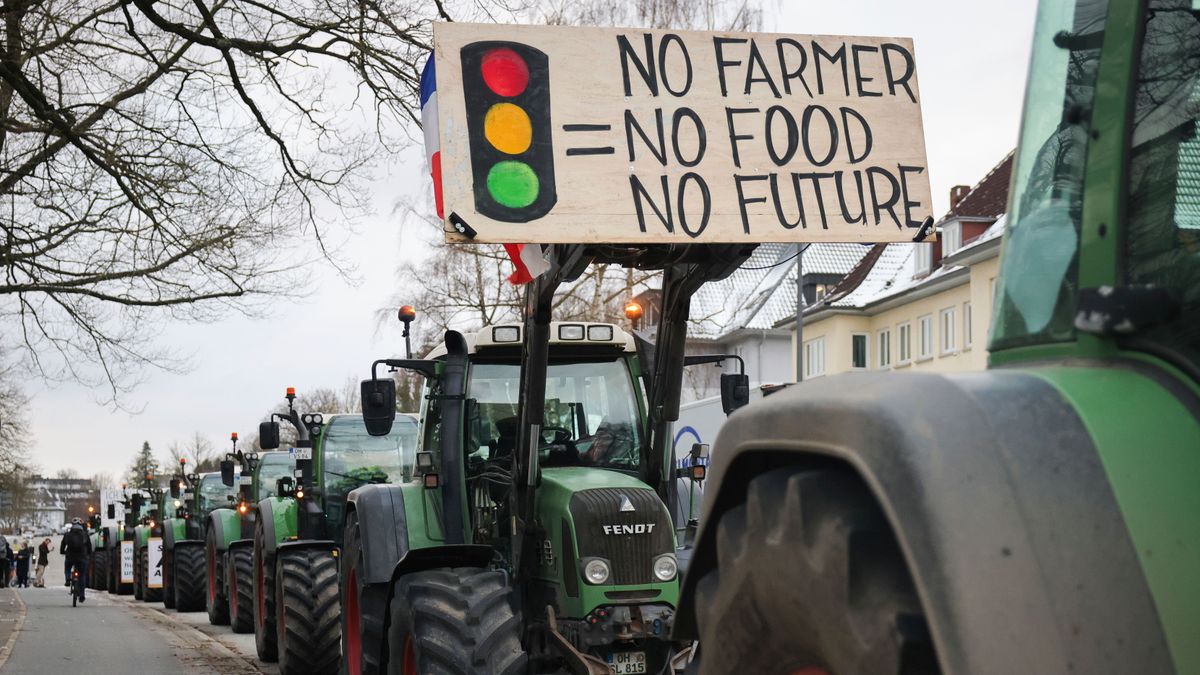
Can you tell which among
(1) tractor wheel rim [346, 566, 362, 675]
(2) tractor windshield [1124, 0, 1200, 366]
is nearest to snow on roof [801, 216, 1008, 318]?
(1) tractor wheel rim [346, 566, 362, 675]

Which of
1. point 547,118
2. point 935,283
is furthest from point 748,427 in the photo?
point 935,283

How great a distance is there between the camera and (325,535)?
603 inches

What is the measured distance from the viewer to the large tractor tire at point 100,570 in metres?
42.0

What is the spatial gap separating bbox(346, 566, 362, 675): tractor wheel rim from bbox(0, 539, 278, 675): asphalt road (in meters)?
4.00

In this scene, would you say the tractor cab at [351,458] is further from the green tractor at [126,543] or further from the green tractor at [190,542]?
the green tractor at [126,543]

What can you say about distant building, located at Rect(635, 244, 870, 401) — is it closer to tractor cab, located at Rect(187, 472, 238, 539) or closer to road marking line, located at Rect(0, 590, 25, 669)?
tractor cab, located at Rect(187, 472, 238, 539)

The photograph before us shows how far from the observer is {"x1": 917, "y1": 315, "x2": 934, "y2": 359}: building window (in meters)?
48.0

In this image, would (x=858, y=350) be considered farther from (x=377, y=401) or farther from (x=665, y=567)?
(x=665, y=567)

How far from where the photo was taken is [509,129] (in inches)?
197

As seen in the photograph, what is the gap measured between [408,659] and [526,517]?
3.06 feet

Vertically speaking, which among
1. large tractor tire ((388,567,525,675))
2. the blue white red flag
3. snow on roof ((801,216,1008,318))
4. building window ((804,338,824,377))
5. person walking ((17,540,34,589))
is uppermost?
snow on roof ((801,216,1008,318))

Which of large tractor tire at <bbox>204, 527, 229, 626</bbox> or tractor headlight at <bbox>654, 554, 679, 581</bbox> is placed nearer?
tractor headlight at <bbox>654, 554, 679, 581</bbox>

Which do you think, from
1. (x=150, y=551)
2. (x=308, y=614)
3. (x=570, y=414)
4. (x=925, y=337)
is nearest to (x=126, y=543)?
(x=150, y=551)

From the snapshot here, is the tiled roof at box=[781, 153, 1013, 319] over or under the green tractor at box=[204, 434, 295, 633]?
over
